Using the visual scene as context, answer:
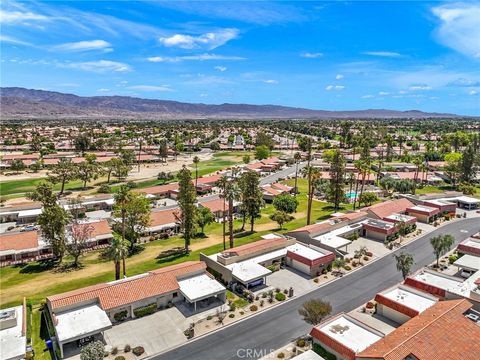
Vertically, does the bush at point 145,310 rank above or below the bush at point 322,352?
below

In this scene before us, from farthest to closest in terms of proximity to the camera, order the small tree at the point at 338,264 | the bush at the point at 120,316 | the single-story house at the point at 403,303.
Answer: the small tree at the point at 338,264 → the bush at the point at 120,316 → the single-story house at the point at 403,303

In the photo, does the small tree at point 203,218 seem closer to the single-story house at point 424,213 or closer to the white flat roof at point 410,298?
the white flat roof at point 410,298

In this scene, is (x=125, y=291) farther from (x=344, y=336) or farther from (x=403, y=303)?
(x=403, y=303)

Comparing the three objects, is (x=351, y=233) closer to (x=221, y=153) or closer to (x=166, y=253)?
(x=166, y=253)

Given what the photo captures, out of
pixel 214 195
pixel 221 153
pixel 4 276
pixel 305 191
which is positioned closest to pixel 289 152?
pixel 221 153

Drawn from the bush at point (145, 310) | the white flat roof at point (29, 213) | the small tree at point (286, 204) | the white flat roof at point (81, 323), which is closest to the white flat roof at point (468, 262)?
the small tree at point (286, 204)

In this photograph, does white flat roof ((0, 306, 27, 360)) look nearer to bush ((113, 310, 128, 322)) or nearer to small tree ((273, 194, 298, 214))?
bush ((113, 310, 128, 322))
